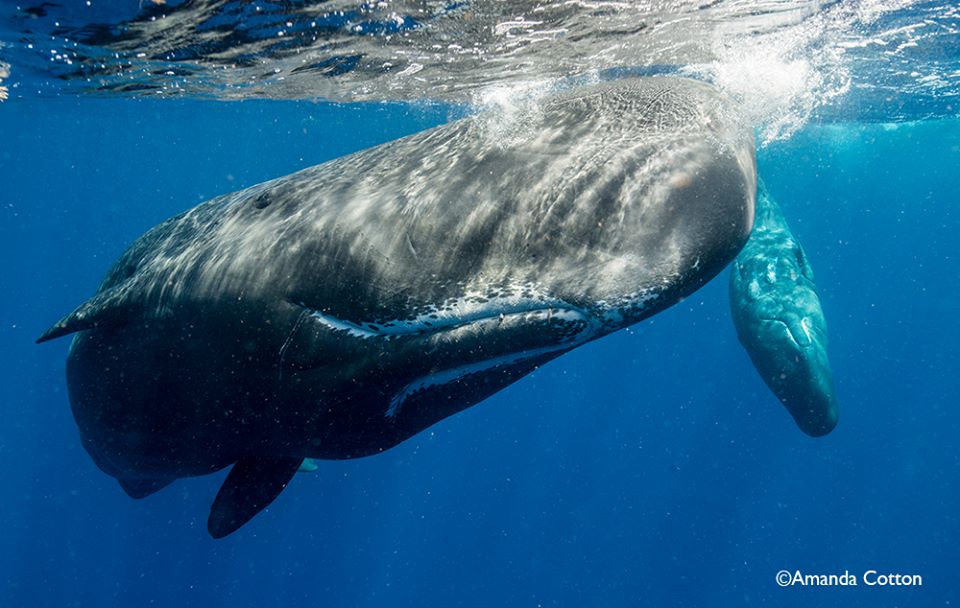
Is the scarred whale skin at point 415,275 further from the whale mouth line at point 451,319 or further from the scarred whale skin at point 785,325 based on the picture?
the scarred whale skin at point 785,325

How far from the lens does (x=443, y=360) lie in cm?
291

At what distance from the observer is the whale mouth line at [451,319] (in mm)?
2498

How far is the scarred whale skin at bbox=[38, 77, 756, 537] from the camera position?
98.0 inches

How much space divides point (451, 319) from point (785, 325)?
9.97 m

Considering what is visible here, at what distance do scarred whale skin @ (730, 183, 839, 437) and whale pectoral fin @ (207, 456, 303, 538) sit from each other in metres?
9.00

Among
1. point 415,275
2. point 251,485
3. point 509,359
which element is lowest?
point 251,485

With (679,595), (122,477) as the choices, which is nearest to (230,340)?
(122,477)

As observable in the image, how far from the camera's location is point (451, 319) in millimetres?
2758

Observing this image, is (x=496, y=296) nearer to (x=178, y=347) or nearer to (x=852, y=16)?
(x=178, y=347)

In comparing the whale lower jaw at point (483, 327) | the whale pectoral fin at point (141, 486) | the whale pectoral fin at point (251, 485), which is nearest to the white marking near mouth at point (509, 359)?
the whale lower jaw at point (483, 327)

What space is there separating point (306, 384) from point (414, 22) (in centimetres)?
1093

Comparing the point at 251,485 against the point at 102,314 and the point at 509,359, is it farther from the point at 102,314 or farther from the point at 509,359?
the point at 509,359

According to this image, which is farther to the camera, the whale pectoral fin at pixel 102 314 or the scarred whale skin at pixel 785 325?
the scarred whale skin at pixel 785 325

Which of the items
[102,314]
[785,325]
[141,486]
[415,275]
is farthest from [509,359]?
[785,325]
